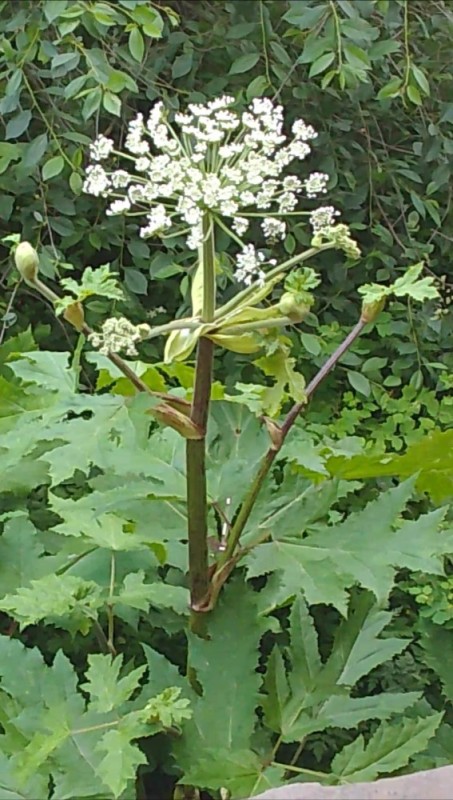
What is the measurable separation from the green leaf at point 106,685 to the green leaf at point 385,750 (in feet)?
0.67

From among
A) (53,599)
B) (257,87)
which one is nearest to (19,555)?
(53,599)

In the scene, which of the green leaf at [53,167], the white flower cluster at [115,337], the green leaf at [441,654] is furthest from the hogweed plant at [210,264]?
the green leaf at [53,167]

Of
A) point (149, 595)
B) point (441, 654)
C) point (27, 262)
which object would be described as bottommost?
point (441, 654)

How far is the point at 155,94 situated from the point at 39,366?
614mm

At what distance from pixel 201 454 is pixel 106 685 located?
0.22 metres

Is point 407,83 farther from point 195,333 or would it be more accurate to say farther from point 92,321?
point 195,333

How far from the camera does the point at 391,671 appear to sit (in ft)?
4.42

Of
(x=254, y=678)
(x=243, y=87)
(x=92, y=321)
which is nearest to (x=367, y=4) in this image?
(x=243, y=87)

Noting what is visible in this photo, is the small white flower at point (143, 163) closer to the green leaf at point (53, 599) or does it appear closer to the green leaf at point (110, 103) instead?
the green leaf at point (53, 599)

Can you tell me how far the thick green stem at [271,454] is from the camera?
0.79 meters

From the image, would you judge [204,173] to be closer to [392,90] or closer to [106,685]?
[106,685]

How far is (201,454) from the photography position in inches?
31.4

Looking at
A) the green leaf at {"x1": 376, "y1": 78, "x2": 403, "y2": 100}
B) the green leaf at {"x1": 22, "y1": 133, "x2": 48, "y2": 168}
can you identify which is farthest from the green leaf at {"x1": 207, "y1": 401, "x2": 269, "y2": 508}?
the green leaf at {"x1": 376, "y1": 78, "x2": 403, "y2": 100}

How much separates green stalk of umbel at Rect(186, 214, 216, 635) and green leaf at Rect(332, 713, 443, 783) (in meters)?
0.18
